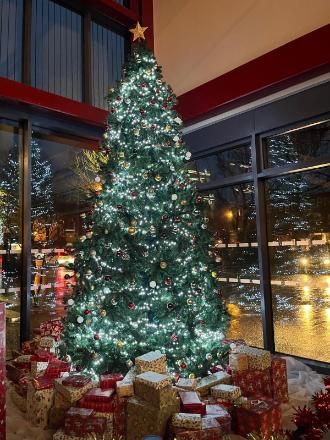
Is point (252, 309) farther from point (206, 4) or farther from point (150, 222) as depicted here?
point (206, 4)

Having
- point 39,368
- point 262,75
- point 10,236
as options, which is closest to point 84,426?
point 39,368

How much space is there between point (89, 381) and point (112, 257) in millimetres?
897

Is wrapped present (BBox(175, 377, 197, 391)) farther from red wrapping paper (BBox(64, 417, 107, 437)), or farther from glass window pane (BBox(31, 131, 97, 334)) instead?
glass window pane (BBox(31, 131, 97, 334))

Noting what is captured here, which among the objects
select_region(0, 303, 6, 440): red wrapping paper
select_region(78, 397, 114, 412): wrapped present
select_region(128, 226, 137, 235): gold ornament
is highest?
select_region(128, 226, 137, 235): gold ornament

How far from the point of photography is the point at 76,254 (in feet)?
9.51

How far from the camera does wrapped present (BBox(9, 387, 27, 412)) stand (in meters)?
2.46

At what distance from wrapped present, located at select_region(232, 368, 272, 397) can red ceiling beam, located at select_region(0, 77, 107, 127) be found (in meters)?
3.33

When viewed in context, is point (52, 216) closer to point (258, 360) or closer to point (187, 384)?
point (187, 384)

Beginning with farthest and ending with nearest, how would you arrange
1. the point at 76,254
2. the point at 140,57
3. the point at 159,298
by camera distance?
the point at 140,57
the point at 76,254
the point at 159,298

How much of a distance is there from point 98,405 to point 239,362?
1.02 m

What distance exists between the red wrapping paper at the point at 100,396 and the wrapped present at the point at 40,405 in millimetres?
316

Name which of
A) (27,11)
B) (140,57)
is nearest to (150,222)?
(140,57)

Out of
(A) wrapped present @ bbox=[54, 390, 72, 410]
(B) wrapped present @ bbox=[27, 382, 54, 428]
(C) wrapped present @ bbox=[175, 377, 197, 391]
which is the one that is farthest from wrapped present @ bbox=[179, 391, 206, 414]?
(B) wrapped present @ bbox=[27, 382, 54, 428]

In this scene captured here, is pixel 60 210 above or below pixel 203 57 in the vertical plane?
below
